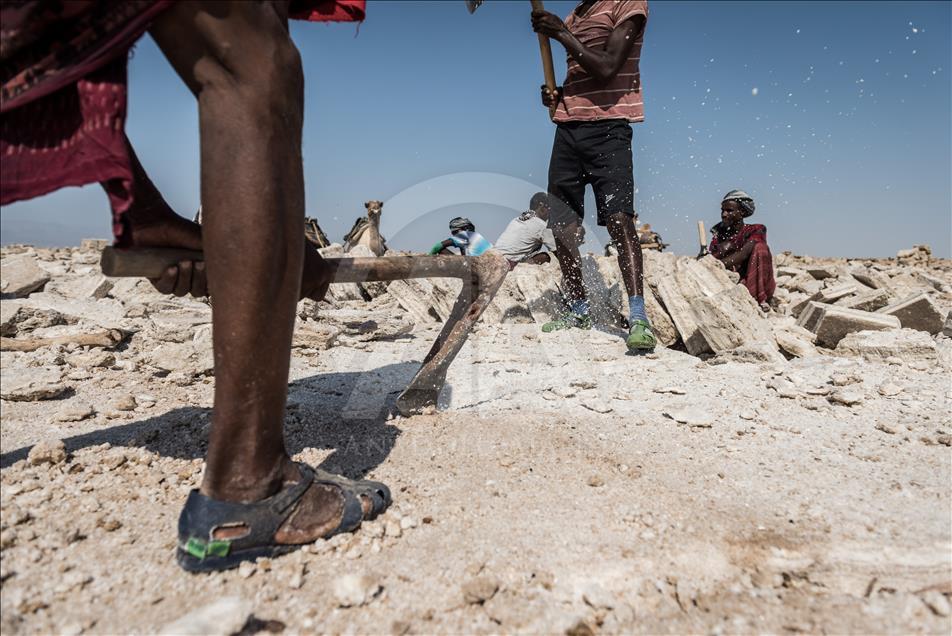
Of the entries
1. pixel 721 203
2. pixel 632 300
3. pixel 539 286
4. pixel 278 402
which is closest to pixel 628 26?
pixel 632 300

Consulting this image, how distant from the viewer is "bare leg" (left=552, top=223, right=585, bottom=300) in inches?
166

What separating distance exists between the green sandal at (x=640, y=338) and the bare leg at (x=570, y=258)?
107 cm

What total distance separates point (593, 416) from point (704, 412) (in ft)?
1.39

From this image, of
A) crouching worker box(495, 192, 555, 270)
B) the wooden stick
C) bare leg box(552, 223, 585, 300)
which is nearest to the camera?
the wooden stick

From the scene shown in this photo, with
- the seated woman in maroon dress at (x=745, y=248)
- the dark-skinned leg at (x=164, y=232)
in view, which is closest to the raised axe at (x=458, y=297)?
the dark-skinned leg at (x=164, y=232)

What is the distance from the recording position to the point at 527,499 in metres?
1.45

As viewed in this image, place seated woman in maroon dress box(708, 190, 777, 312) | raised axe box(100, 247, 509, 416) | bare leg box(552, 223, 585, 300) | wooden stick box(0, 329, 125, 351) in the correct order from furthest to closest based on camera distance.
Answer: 1. seated woman in maroon dress box(708, 190, 777, 312)
2. bare leg box(552, 223, 585, 300)
3. wooden stick box(0, 329, 125, 351)
4. raised axe box(100, 247, 509, 416)

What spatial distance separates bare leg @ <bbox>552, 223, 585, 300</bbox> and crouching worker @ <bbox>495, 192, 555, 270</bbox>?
97.3 inches

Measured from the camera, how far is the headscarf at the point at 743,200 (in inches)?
263

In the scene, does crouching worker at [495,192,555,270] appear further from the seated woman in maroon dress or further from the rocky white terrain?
the rocky white terrain

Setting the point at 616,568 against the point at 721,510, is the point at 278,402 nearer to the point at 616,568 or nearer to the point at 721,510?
the point at 616,568

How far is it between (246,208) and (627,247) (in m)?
2.98

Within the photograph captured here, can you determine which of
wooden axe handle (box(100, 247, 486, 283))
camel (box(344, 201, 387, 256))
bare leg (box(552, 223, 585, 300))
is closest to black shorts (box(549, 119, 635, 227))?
bare leg (box(552, 223, 585, 300))

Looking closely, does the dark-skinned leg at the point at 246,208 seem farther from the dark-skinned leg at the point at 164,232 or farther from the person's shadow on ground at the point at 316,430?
the person's shadow on ground at the point at 316,430
